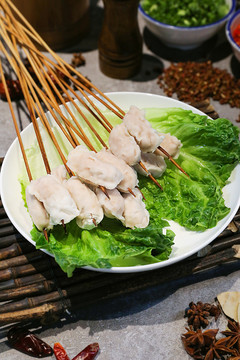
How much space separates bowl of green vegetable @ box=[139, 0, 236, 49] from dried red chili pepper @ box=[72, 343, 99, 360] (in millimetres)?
2708

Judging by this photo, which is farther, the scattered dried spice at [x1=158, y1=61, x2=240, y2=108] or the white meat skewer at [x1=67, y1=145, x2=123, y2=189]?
the scattered dried spice at [x1=158, y1=61, x2=240, y2=108]

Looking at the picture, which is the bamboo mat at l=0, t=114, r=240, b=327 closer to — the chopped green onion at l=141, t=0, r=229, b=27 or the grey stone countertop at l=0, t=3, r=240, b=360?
the grey stone countertop at l=0, t=3, r=240, b=360

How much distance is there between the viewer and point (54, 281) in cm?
259

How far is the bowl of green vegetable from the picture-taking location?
402 cm

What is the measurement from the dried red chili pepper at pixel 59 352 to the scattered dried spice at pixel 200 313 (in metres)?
0.70

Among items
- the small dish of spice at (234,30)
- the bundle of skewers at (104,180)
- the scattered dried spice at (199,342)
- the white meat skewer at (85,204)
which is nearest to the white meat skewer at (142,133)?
the bundle of skewers at (104,180)

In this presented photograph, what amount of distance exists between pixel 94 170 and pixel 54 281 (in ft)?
2.32

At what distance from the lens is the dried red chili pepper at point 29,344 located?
2449 mm

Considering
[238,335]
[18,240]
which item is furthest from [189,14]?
[238,335]

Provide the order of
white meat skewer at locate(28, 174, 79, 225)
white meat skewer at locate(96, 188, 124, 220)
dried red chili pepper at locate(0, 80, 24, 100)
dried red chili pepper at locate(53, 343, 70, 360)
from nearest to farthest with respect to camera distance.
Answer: white meat skewer at locate(28, 174, 79, 225)
white meat skewer at locate(96, 188, 124, 220)
dried red chili pepper at locate(53, 343, 70, 360)
dried red chili pepper at locate(0, 80, 24, 100)

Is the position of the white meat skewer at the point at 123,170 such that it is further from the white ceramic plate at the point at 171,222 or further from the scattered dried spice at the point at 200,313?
the scattered dried spice at the point at 200,313

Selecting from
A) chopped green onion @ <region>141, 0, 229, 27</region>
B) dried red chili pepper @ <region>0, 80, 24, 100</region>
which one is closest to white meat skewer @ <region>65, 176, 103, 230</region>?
dried red chili pepper @ <region>0, 80, 24, 100</region>

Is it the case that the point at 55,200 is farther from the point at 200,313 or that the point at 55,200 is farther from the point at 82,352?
the point at 200,313

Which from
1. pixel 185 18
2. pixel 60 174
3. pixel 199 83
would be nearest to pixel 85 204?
pixel 60 174
